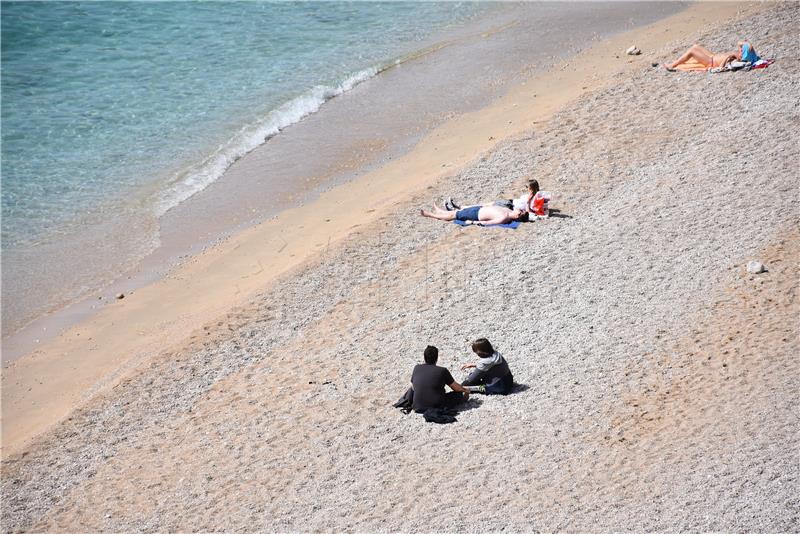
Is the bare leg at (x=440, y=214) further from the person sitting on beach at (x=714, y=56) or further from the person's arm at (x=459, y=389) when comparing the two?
the person sitting on beach at (x=714, y=56)

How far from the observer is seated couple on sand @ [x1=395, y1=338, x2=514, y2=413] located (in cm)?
978

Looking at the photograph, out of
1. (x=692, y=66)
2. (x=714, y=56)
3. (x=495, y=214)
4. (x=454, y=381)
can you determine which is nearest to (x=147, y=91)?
(x=495, y=214)

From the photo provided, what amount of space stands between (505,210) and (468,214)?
1.84ft

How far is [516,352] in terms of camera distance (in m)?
10.7

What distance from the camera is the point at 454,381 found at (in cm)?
992

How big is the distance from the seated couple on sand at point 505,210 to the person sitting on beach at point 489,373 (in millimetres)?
3837

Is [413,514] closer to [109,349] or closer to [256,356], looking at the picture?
[256,356]

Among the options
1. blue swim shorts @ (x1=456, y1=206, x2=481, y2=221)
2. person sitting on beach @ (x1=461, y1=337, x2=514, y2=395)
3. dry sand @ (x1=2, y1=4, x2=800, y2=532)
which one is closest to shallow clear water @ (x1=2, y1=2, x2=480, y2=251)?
blue swim shorts @ (x1=456, y1=206, x2=481, y2=221)

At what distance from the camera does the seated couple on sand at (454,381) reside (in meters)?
9.78

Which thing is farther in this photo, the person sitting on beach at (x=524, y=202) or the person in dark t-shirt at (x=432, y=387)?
the person sitting on beach at (x=524, y=202)

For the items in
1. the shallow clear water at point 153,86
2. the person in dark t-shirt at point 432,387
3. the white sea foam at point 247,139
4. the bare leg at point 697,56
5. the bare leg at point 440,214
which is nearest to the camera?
the person in dark t-shirt at point 432,387

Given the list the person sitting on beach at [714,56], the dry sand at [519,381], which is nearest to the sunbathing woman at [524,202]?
the dry sand at [519,381]

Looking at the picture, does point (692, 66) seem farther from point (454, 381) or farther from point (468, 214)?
point (454, 381)

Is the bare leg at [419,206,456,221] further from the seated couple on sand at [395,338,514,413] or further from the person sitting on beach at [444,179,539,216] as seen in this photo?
the seated couple on sand at [395,338,514,413]
